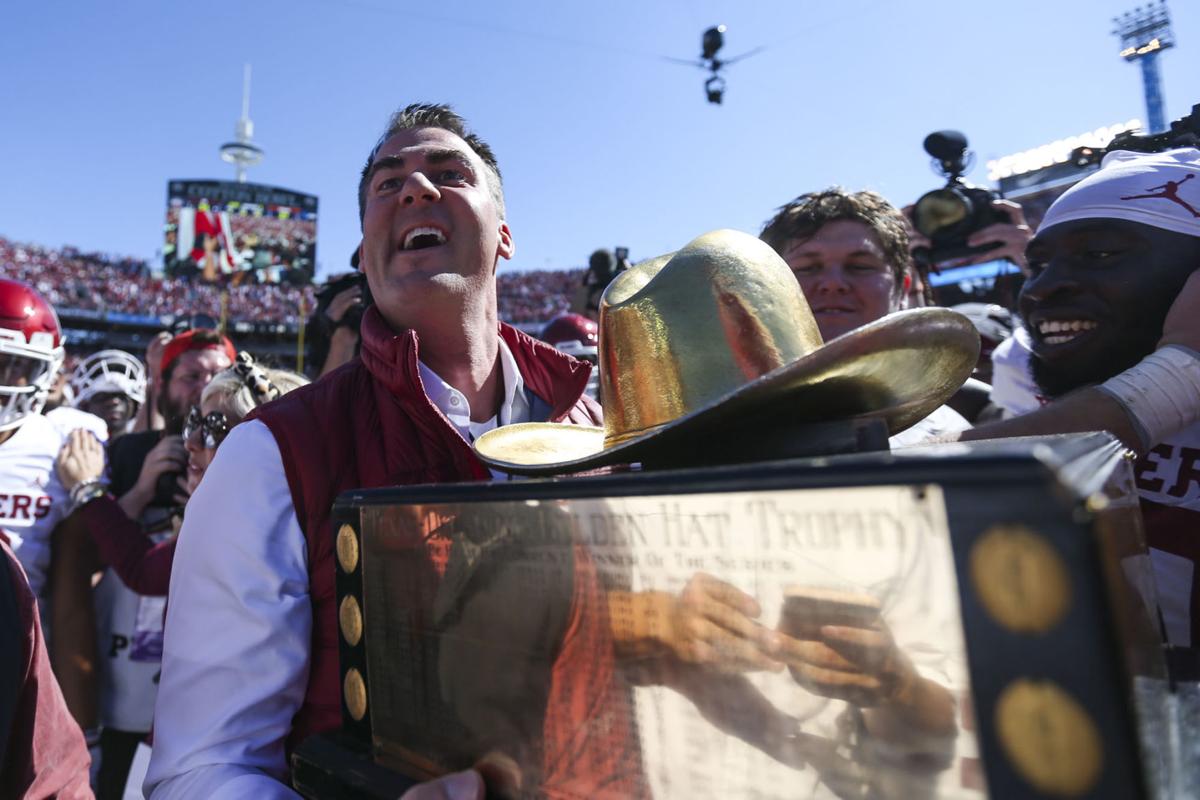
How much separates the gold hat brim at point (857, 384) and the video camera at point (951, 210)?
2.95 metres

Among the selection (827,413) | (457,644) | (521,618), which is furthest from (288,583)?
(827,413)

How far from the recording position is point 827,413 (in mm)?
833

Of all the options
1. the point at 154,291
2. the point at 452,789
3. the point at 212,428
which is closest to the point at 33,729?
the point at 212,428

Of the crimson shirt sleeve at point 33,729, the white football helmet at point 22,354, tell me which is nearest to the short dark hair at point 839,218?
the crimson shirt sleeve at point 33,729

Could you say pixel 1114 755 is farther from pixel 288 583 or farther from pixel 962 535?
pixel 288 583

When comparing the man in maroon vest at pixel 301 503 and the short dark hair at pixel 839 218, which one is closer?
the man in maroon vest at pixel 301 503

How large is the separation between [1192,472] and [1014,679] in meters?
1.11

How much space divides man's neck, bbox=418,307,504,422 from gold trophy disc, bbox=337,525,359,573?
59cm

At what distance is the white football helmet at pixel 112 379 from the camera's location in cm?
457

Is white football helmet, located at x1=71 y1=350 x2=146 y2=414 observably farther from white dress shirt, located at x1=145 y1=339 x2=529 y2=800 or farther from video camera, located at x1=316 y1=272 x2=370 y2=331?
white dress shirt, located at x1=145 y1=339 x2=529 y2=800

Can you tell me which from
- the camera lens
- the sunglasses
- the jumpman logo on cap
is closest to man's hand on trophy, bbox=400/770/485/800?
the jumpman logo on cap

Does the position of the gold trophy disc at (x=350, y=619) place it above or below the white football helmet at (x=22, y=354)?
below

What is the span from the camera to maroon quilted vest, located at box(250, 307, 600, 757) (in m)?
1.16

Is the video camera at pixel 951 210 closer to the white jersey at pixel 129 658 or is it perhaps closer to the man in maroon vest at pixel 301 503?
the man in maroon vest at pixel 301 503
